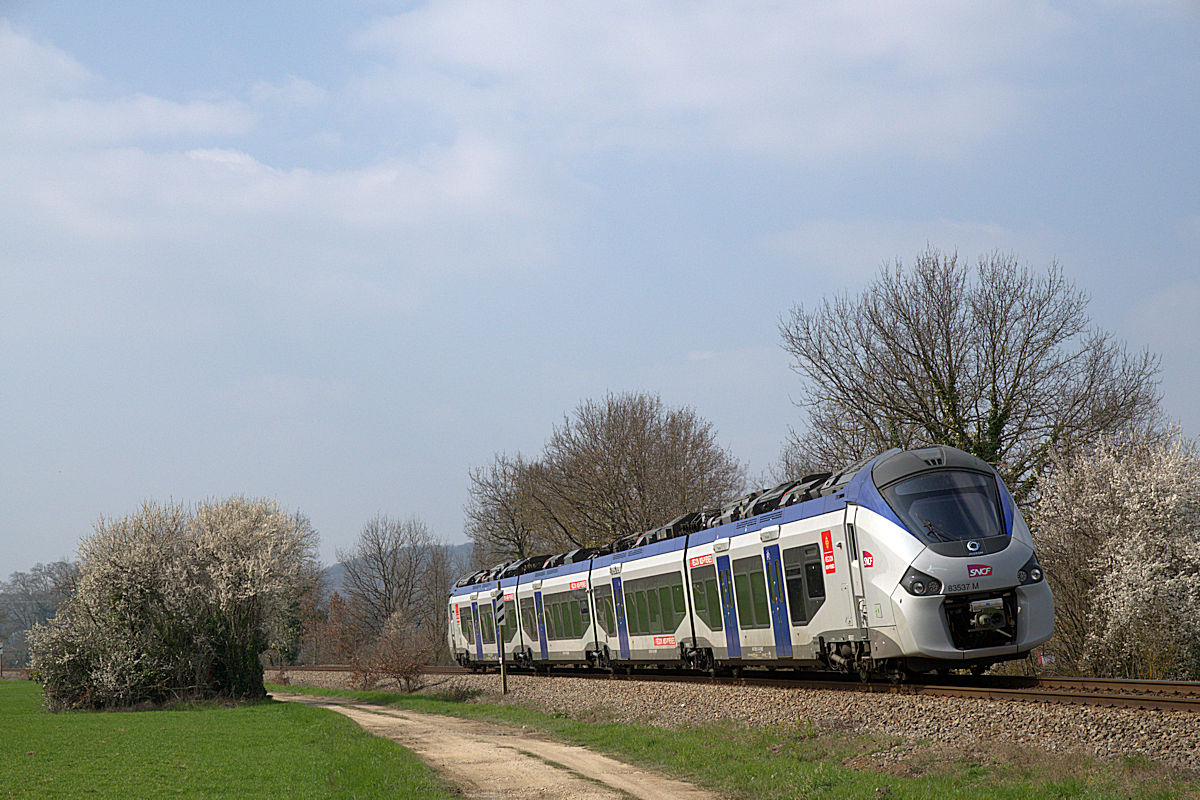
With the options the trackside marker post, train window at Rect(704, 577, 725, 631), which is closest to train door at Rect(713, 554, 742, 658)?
train window at Rect(704, 577, 725, 631)

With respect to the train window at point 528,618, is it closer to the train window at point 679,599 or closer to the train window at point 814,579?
the train window at point 679,599

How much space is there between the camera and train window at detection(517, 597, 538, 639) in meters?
36.5

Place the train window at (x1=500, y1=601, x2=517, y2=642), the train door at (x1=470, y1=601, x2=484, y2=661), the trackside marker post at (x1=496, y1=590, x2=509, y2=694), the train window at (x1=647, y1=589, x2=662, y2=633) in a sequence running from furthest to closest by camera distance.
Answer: the train door at (x1=470, y1=601, x2=484, y2=661) < the train window at (x1=500, y1=601, x2=517, y2=642) < the trackside marker post at (x1=496, y1=590, x2=509, y2=694) < the train window at (x1=647, y1=589, x2=662, y2=633)

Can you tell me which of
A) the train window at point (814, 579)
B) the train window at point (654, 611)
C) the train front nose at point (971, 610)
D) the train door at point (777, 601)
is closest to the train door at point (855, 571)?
the train window at point (814, 579)

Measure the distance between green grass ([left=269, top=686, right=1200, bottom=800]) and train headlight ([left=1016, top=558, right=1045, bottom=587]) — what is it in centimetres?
348

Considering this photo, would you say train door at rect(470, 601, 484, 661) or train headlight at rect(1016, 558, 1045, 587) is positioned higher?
train headlight at rect(1016, 558, 1045, 587)

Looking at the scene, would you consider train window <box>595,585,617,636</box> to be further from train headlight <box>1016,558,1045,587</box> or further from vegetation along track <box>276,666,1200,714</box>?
train headlight <box>1016,558,1045,587</box>

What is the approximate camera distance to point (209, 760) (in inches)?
797

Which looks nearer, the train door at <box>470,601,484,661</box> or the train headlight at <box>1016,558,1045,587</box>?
the train headlight at <box>1016,558,1045,587</box>

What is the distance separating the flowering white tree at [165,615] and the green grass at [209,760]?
5857 mm

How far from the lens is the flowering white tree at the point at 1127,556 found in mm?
20406

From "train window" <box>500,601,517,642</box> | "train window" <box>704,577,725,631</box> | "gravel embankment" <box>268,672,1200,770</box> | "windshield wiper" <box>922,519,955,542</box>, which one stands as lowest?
"gravel embankment" <box>268,672,1200,770</box>

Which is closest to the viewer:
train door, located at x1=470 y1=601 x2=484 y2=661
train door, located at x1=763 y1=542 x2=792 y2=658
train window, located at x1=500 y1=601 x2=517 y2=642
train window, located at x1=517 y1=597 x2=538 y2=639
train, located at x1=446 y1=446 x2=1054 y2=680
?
train, located at x1=446 y1=446 x2=1054 y2=680

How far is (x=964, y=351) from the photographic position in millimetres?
35000
